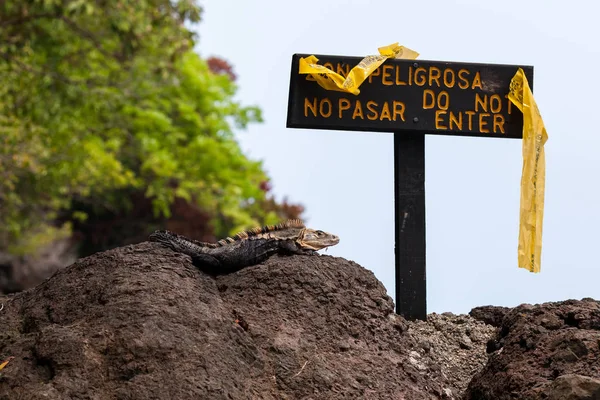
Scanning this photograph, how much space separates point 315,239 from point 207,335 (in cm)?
130

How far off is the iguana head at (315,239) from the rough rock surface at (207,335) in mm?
139

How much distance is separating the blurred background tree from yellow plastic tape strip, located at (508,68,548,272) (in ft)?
24.4

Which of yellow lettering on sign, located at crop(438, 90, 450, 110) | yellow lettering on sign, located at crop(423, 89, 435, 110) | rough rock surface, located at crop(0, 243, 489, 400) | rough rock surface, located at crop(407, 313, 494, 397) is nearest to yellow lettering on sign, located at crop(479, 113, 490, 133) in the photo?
yellow lettering on sign, located at crop(438, 90, 450, 110)

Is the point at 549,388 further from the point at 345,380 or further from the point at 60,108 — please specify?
the point at 60,108

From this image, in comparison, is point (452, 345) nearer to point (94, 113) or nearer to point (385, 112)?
point (385, 112)

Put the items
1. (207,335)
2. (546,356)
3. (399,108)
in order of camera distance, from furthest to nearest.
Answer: (399,108) < (546,356) < (207,335)

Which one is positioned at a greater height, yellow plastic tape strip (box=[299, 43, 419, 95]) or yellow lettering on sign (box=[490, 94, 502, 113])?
yellow plastic tape strip (box=[299, 43, 419, 95])

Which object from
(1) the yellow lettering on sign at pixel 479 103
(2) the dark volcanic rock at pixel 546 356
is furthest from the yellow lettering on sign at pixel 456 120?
(2) the dark volcanic rock at pixel 546 356

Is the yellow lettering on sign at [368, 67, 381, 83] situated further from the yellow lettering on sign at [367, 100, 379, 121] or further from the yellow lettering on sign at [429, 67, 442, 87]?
the yellow lettering on sign at [429, 67, 442, 87]

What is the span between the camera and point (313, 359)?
187 inches

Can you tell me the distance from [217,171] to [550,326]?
18.8m

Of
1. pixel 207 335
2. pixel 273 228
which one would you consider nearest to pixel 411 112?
pixel 273 228

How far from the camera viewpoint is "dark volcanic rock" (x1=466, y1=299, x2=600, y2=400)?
15.2 feet

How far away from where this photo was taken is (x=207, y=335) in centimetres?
457
